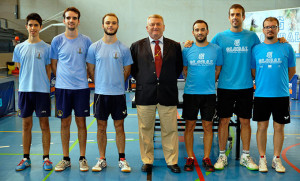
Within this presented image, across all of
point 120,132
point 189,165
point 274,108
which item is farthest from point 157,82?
point 274,108

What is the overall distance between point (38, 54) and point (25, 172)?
1.64 metres

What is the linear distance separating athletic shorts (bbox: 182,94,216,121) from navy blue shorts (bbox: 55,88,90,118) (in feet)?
4.59

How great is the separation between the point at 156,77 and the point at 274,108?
1681 millimetres

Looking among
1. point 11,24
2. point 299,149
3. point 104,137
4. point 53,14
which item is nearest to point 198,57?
point 104,137

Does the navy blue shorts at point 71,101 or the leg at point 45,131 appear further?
the leg at point 45,131

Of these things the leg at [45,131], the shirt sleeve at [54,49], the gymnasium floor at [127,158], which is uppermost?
the shirt sleeve at [54,49]

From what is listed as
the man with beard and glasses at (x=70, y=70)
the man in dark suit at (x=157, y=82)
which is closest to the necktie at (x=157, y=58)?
the man in dark suit at (x=157, y=82)

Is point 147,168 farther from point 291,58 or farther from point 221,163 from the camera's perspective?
point 291,58

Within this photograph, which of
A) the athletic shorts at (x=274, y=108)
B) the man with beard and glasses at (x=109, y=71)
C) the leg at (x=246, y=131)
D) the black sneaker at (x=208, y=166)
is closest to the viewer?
the man with beard and glasses at (x=109, y=71)

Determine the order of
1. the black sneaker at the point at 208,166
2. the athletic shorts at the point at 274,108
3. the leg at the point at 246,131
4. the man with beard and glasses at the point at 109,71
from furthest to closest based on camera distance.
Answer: the leg at the point at 246,131 < the black sneaker at the point at 208,166 < the athletic shorts at the point at 274,108 < the man with beard and glasses at the point at 109,71

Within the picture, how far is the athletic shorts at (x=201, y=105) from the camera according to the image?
399cm

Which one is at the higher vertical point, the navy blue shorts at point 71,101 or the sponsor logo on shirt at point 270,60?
the sponsor logo on shirt at point 270,60

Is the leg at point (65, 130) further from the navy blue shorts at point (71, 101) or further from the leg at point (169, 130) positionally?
the leg at point (169, 130)

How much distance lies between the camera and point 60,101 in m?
3.95
